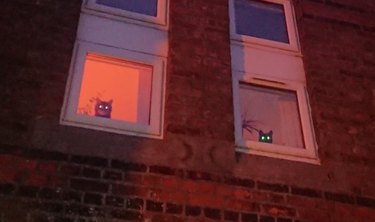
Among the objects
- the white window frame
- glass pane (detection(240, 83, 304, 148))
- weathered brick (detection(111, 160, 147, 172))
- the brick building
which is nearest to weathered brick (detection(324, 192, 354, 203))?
the brick building

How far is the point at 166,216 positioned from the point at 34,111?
1337 mm

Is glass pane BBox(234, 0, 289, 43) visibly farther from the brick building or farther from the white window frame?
the white window frame

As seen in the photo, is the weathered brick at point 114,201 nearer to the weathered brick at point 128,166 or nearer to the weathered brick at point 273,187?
the weathered brick at point 128,166

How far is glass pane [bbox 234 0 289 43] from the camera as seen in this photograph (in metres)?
5.45

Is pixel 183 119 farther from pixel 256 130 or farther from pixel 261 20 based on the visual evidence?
pixel 261 20

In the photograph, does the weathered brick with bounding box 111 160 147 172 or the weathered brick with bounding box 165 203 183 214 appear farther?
the weathered brick with bounding box 111 160 147 172

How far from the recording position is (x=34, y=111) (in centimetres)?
393

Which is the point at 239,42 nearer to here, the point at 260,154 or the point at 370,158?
the point at 260,154

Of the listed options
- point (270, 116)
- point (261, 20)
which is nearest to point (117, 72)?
point (270, 116)

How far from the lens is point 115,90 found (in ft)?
14.8

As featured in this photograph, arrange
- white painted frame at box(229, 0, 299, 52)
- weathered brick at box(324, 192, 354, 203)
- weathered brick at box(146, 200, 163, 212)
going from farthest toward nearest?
white painted frame at box(229, 0, 299, 52) → weathered brick at box(324, 192, 354, 203) → weathered brick at box(146, 200, 163, 212)

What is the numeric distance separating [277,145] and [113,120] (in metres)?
1.48

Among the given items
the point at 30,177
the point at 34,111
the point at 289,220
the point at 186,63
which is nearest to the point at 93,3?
the point at 186,63

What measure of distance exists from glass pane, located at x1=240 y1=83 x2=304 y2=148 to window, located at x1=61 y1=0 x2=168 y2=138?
867 millimetres
